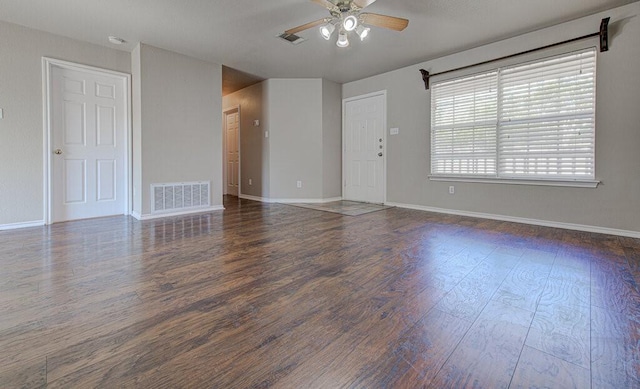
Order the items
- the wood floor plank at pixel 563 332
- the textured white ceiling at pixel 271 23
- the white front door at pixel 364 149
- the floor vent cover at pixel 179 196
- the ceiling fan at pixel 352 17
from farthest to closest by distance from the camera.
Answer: the white front door at pixel 364 149 → the floor vent cover at pixel 179 196 → the textured white ceiling at pixel 271 23 → the ceiling fan at pixel 352 17 → the wood floor plank at pixel 563 332

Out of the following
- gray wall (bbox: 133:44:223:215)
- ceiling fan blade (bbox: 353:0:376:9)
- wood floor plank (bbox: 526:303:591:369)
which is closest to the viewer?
wood floor plank (bbox: 526:303:591:369)

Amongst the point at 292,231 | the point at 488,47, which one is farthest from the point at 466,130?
the point at 292,231

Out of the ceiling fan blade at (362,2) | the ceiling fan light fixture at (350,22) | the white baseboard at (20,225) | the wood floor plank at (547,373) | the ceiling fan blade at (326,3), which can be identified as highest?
the ceiling fan blade at (326,3)

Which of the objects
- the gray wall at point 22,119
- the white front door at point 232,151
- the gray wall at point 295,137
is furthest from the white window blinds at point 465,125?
the gray wall at point 22,119

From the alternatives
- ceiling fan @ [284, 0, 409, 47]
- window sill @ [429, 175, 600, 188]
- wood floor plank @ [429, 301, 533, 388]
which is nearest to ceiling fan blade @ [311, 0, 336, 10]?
ceiling fan @ [284, 0, 409, 47]

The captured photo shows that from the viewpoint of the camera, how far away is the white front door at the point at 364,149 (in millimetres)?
5664

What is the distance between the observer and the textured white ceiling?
3.14m

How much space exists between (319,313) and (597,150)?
3.73 m

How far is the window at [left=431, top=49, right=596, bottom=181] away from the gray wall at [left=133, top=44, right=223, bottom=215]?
352cm

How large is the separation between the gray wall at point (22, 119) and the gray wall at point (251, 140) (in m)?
3.09

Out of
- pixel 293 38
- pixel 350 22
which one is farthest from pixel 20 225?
pixel 350 22

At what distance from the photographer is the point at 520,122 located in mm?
3932

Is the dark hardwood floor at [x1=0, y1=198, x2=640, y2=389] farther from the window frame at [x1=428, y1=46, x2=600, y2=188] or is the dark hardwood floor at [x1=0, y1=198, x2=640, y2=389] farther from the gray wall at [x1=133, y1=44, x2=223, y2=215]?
the gray wall at [x1=133, y1=44, x2=223, y2=215]

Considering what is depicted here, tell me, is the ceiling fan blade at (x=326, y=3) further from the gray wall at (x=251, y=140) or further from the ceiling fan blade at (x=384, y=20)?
the gray wall at (x=251, y=140)
